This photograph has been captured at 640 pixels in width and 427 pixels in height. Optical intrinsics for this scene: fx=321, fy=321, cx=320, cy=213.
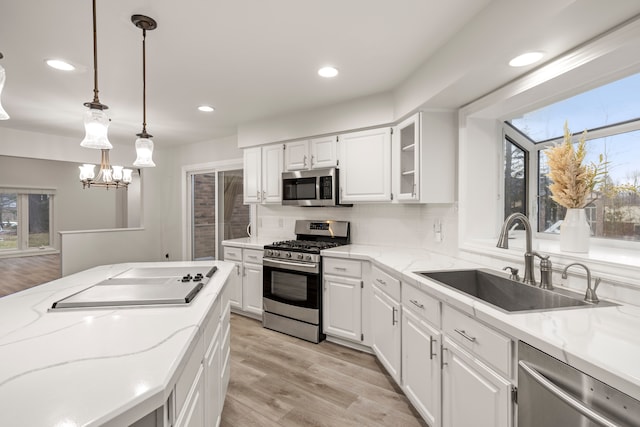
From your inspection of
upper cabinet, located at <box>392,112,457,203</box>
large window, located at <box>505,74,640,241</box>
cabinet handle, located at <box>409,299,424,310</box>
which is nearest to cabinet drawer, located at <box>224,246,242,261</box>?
upper cabinet, located at <box>392,112,457,203</box>

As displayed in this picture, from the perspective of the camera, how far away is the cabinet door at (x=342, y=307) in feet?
9.64

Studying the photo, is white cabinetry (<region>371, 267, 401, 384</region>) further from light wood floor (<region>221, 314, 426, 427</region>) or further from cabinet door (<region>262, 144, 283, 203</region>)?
cabinet door (<region>262, 144, 283, 203</region>)

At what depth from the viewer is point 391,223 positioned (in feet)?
11.0

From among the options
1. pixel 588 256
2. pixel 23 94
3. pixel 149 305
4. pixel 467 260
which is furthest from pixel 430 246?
pixel 23 94

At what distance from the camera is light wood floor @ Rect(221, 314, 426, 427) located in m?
2.06

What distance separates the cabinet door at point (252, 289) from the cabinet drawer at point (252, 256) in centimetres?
6

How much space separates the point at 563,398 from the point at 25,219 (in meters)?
9.84

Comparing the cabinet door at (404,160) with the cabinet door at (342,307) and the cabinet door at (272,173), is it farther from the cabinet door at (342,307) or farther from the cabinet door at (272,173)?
the cabinet door at (272,173)

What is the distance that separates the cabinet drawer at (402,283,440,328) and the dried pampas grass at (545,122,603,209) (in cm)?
91

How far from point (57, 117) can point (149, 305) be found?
3.73m

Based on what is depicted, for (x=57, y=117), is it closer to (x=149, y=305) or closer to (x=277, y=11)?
(x=277, y=11)

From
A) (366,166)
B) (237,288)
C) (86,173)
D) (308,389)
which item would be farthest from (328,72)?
(86,173)

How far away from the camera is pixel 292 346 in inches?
123

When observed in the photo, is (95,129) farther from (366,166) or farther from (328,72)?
(366,166)
